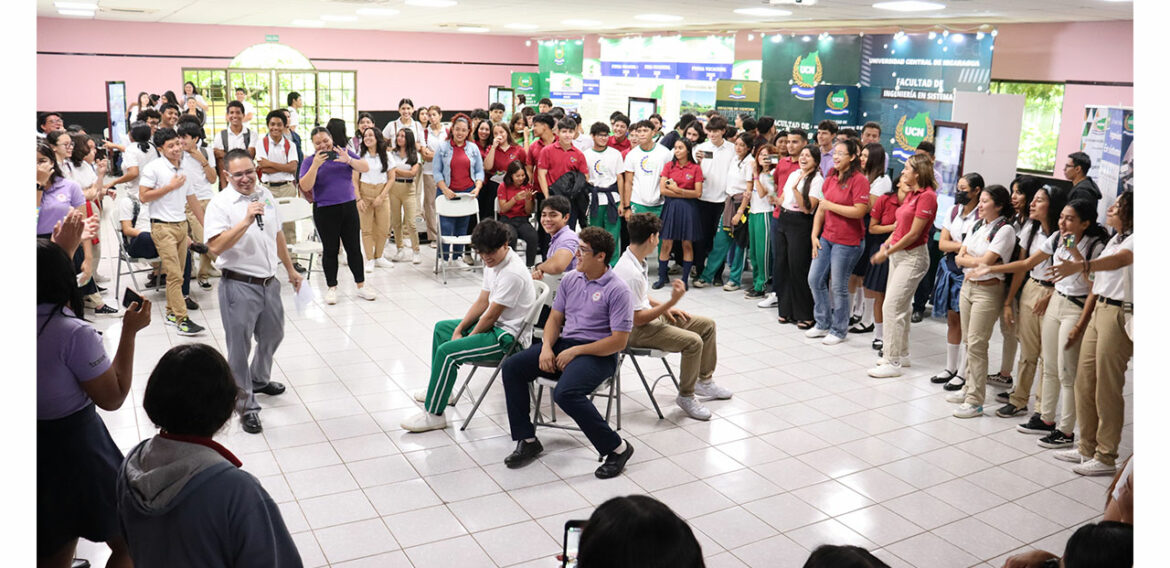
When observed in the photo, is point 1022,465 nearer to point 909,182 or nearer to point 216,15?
point 909,182

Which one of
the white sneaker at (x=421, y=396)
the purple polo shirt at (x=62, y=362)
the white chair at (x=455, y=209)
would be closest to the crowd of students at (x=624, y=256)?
the purple polo shirt at (x=62, y=362)

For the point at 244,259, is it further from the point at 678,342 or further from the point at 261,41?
the point at 261,41

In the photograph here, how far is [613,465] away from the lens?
4660 mm

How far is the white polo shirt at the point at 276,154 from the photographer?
29.5 feet

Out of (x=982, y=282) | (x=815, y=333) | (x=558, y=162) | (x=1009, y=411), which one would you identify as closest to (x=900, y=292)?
(x=982, y=282)

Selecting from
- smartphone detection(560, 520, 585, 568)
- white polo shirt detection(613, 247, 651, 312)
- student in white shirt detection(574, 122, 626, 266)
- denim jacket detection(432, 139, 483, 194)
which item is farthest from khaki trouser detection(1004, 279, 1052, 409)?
denim jacket detection(432, 139, 483, 194)

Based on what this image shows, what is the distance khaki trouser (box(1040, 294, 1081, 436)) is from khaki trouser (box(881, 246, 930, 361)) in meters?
1.08

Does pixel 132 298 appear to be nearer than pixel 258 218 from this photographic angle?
Yes

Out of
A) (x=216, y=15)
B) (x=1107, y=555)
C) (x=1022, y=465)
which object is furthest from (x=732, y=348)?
(x=216, y=15)

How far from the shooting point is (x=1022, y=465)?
4.93m

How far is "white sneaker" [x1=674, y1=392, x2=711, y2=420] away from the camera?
5477 mm

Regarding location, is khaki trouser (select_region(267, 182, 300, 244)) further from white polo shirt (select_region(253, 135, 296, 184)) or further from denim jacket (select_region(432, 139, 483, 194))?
denim jacket (select_region(432, 139, 483, 194))

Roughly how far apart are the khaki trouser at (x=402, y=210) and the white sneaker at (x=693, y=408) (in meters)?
5.08

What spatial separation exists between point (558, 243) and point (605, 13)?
7571mm
